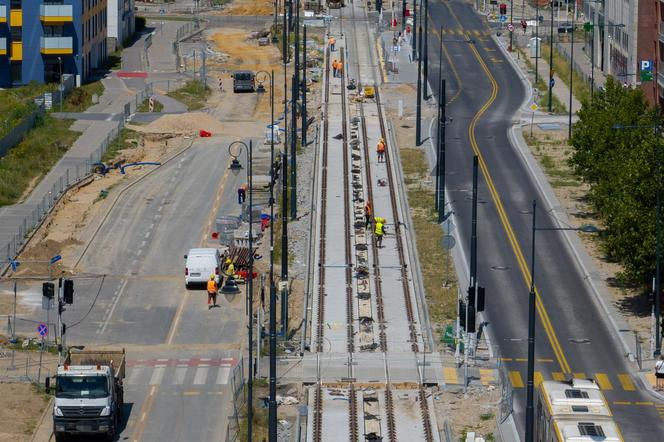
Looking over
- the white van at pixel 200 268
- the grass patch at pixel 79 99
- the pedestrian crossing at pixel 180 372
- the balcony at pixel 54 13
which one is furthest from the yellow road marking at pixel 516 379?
the balcony at pixel 54 13

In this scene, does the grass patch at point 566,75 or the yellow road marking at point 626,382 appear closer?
the yellow road marking at point 626,382

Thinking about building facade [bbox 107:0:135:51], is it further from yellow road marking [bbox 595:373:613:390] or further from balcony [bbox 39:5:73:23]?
yellow road marking [bbox 595:373:613:390]

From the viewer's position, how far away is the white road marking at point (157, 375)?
70.0 metres

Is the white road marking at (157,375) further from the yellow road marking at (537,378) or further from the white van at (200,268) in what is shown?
the yellow road marking at (537,378)

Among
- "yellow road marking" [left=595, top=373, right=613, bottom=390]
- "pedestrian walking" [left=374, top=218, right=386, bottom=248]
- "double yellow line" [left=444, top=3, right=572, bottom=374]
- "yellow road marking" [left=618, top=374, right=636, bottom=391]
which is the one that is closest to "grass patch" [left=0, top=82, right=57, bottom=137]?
"double yellow line" [left=444, top=3, right=572, bottom=374]

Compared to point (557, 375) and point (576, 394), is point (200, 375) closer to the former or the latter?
point (557, 375)

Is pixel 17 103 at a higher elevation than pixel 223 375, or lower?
higher

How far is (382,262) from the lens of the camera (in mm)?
87188

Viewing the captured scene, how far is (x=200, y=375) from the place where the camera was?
70.9 metres

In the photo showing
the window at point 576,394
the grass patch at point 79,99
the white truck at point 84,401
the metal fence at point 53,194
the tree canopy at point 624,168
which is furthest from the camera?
the grass patch at point 79,99

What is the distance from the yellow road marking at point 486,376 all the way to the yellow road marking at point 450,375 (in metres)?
1.07

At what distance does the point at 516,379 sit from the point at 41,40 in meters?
81.2

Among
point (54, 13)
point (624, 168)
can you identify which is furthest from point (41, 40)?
point (624, 168)

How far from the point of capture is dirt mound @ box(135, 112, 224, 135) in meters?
124
